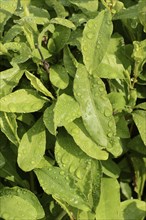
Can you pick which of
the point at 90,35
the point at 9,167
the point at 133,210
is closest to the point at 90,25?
the point at 90,35

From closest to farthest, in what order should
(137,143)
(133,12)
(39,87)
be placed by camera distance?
(39,87) → (133,12) → (137,143)

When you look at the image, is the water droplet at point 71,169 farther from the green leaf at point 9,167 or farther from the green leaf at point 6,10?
the green leaf at point 6,10

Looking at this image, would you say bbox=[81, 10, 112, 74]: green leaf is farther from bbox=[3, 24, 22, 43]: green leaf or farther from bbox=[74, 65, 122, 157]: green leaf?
bbox=[3, 24, 22, 43]: green leaf

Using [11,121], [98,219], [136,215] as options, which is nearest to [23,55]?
[11,121]

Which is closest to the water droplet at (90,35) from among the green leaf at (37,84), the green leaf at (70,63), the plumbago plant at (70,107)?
the plumbago plant at (70,107)

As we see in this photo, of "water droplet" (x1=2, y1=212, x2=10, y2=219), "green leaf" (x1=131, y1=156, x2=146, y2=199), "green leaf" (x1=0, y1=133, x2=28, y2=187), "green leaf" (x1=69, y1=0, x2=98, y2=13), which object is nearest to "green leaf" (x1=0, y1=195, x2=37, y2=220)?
"water droplet" (x1=2, y1=212, x2=10, y2=219)

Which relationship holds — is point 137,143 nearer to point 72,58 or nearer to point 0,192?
point 72,58

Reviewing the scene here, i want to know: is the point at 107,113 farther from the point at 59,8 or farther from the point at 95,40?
the point at 59,8
